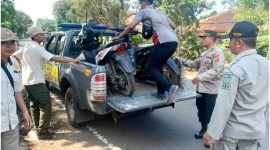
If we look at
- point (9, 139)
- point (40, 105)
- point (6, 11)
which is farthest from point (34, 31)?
point (6, 11)

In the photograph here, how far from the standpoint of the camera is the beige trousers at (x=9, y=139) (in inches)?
117

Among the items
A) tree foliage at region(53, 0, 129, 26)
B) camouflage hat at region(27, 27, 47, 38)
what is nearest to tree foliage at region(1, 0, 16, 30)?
tree foliage at region(53, 0, 129, 26)

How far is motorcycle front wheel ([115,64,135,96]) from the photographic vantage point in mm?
4840

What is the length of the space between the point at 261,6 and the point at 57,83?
731 inches

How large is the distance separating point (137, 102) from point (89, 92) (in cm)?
77

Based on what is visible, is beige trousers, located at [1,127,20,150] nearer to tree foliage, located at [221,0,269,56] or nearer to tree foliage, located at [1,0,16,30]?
tree foliage, located at [1,0,16,30]

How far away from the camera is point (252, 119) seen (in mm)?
2615

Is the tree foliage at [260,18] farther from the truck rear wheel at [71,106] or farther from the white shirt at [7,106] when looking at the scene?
the white shirt at [7,106]

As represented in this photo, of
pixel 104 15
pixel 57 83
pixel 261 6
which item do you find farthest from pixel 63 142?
pixel 261 6

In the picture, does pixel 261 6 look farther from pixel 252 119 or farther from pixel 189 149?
pixel 252 119

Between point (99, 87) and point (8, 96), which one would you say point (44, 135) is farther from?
→ point (8, 96)

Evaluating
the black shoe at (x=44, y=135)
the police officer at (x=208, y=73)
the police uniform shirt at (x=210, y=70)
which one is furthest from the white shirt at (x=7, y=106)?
the police uniform shirt at (x=210, y=70)

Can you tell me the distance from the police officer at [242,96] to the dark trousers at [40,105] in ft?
10.5

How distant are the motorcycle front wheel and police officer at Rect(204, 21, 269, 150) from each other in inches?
91.0
